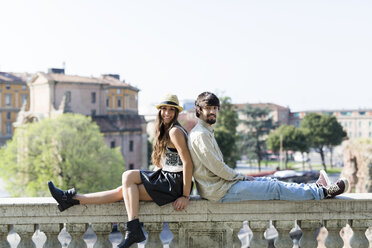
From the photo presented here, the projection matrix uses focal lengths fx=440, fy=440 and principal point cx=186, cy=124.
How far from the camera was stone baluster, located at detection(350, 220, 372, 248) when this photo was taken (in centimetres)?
463

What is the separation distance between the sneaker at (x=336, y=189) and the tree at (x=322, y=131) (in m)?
66.2

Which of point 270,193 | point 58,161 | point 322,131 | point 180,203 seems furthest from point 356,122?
point 180,203

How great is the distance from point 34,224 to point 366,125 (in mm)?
110555

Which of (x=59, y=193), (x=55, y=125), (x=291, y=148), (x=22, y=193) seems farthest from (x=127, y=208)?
(x=291, y=148)

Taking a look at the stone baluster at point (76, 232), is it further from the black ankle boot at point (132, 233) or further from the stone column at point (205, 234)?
the stone column at point (205, 234)

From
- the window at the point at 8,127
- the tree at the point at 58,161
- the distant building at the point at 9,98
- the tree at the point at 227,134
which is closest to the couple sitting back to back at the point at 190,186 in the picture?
the tree at the point at 58,161

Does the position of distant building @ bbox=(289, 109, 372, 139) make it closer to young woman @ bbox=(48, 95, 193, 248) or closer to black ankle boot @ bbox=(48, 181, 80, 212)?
young woman @ bbox=(48, 95, 193, 248)

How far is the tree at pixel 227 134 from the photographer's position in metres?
51.1

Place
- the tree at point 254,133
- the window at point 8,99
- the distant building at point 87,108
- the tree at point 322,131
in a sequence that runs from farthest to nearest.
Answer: the window at point 8,99 → the tree at point 254,133 → the tree at point 322,131 → the distant building at point 87,108

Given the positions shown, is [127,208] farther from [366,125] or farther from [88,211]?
[366,125]

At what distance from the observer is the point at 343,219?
15.2 ft

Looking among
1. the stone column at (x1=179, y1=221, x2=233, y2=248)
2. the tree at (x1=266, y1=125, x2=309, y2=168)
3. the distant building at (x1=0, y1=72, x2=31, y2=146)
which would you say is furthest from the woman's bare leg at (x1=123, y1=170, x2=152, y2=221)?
the distant building at (x1=0, y1=72, x2=31, y2=146)

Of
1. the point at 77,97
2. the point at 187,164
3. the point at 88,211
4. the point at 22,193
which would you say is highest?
the point at 77,97

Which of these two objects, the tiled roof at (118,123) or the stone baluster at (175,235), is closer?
the stone baluster at (175,235)
